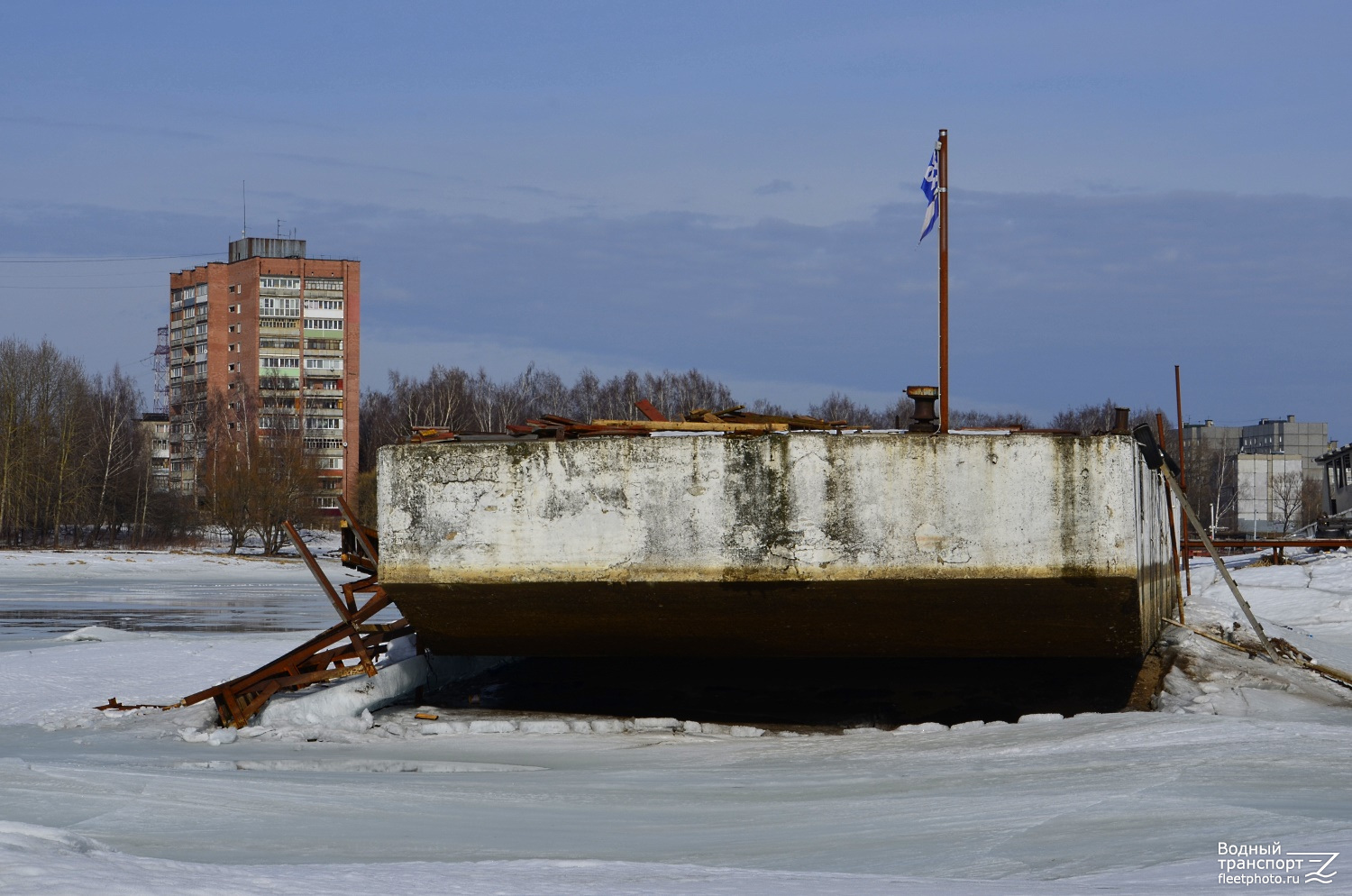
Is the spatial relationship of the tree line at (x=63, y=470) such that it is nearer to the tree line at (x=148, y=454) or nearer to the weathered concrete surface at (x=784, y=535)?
the tree line at (x=148, y=454)

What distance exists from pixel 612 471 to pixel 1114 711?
15.2 feet

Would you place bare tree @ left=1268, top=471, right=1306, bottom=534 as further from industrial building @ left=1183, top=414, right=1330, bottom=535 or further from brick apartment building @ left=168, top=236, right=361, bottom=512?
brick apartment building @ left=168, top=236, right=361, bottom=512

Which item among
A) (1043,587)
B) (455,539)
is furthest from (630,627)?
(1043,587)

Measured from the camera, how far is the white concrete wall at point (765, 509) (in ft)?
32.5

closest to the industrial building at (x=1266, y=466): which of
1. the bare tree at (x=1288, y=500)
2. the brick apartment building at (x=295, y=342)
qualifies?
the bare tree at (x=1288, y=500)

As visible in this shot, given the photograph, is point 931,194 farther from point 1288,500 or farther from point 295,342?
point 1288,500

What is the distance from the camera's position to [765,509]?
399 inches

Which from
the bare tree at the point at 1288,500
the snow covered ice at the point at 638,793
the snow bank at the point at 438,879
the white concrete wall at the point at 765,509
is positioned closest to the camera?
the snow bank at the point at 438,879

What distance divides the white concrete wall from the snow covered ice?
1307 millimetres

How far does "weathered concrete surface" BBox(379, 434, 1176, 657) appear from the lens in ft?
32.6

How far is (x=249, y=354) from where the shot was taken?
3634 inches

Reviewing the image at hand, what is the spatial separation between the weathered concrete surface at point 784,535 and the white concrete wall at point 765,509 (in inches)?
0.5

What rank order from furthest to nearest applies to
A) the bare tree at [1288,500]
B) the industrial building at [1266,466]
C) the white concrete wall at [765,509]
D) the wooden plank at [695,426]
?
the bare tree at [1288,500] < the industrial building at [1266,466] < the wooden plank at [695,426] < the white concrete wall at [765,509]

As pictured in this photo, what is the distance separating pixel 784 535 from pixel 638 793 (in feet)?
8.46
